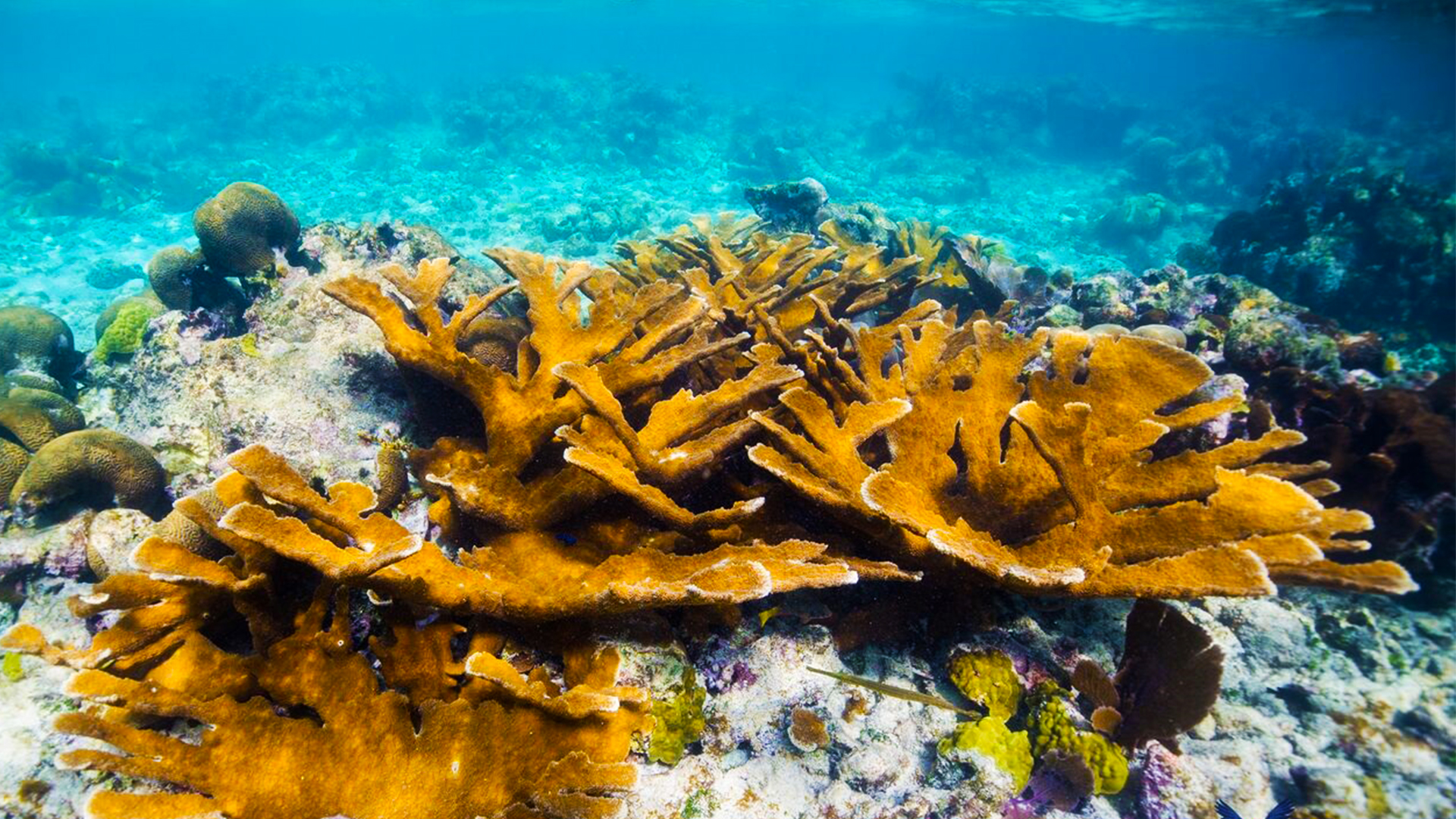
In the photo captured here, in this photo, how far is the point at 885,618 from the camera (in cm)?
270

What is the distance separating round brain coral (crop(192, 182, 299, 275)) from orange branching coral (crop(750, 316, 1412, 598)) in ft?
16.9

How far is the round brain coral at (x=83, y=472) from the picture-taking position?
11.3ft

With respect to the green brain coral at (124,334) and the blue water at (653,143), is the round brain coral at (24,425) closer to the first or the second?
the green brain coral at (124,334)

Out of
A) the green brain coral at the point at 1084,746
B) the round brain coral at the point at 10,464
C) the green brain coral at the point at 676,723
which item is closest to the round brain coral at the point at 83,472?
the round brain coral at the point at 10,464

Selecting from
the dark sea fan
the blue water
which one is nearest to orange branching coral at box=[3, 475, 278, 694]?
the dark sea fan

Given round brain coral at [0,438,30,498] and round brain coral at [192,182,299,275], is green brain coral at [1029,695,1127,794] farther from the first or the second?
round brain coral at [192,182,299,275]

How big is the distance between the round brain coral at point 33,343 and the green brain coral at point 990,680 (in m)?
8.58

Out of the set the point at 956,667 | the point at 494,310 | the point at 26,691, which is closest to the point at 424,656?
the point at 26,691

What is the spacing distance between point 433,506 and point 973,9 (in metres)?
67.6

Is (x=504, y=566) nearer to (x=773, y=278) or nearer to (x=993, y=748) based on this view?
(x=993, y=748)

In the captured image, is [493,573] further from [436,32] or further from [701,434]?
[436,32]

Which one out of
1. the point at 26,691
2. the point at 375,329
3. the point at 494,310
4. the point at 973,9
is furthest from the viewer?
the point at 973,9

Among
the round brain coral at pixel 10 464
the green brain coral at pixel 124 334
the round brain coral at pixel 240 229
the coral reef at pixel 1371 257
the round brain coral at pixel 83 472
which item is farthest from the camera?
the coral reef at pixel 1371 257

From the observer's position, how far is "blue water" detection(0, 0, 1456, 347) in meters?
19.5
